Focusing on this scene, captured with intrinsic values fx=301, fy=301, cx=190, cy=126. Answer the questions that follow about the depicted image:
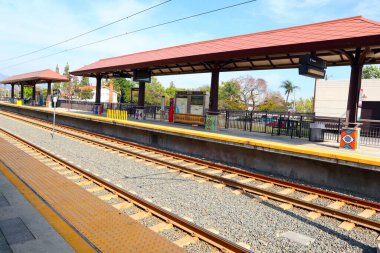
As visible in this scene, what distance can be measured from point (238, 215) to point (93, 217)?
115 inches

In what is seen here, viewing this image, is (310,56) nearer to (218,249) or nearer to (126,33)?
(218,249)

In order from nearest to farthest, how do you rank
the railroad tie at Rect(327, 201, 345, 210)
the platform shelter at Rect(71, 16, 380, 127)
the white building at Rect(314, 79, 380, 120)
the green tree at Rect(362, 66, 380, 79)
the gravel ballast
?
the gravel ballast, the railroad tie at Rect(327, 201, 345, 210), the platform shelter at Rect(71, 16, 380, 127), the white building at Rect(314, 79, 380, 120), the green tree at Rect(362, 66, 380, 79)

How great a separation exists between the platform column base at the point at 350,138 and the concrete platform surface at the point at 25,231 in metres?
10.8

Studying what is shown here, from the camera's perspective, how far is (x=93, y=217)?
5711 millimetres

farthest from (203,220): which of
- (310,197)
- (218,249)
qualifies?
(310,197)

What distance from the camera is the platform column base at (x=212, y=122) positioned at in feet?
56.6

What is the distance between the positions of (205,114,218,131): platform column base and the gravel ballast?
25.3ft

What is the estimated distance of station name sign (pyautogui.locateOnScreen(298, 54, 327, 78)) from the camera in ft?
37.8

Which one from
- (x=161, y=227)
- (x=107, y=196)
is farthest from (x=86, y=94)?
(x=161, y=227)

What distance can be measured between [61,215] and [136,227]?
56.7 inches

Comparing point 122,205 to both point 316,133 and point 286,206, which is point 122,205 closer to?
point 286,206


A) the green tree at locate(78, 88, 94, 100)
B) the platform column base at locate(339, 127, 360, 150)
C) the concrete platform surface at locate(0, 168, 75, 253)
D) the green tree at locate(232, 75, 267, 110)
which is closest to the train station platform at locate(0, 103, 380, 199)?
the platform column base at locate(339, 127, 360, 150)

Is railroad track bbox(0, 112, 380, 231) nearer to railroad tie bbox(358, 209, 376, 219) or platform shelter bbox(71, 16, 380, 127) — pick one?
railroad tie bbox(358, 209, 376, 219)

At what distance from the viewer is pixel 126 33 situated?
17.8 metres
